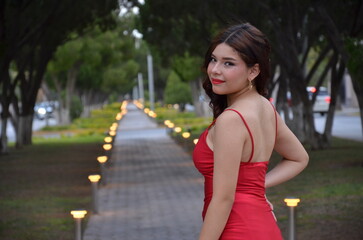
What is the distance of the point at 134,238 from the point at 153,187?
655cm

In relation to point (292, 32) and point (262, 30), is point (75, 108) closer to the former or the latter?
point (262, 30)

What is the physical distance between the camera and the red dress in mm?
3055

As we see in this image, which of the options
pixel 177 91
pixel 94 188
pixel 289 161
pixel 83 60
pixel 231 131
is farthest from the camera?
pixel 177 91

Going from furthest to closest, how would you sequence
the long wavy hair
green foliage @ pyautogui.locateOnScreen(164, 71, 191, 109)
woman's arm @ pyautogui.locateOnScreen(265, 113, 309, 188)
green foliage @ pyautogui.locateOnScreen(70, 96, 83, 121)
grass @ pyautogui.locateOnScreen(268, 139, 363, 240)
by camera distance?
green foliage @ pyautogui.locateOnScreen(164, 71, 191, 109) → green foliage @ pyautogui.locateOnScreen(70, 96, 83, 121) → grass @ pyautogui.locateOnScreen(268, 139, 363, 240) → woman's arm @ pyautogui.locateOnScreen(265, 113, 309, 188) → the long wavy hair

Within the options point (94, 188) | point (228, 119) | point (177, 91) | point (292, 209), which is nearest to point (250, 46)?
point (228, 119)

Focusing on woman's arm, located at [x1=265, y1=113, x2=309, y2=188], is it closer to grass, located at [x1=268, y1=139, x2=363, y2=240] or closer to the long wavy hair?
the long wavy hair

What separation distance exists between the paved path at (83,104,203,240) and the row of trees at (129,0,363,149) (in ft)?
11.3

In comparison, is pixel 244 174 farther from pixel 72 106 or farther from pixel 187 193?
pixel 72 106

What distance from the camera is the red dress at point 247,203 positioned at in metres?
3.05

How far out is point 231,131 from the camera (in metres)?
2.99

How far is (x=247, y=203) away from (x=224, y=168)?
17 centimetres

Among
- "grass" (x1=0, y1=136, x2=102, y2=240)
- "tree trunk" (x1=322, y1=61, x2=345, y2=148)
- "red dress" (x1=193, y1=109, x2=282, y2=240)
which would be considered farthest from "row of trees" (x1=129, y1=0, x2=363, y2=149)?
"red dress" (x1=193, y1=109, x2=282, y2=240)

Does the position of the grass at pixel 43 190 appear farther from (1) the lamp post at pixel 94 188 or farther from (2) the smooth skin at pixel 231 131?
(2) the smooth skin at pixel 231 131

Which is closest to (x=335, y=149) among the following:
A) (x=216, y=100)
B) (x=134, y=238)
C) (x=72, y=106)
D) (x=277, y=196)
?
(x=277, y=196)
